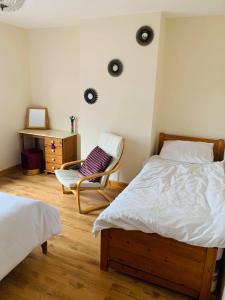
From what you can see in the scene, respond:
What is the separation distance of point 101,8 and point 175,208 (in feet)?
7.89

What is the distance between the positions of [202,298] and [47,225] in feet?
4.28

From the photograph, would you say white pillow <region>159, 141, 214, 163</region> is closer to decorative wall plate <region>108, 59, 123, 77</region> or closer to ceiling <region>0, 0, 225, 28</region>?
decorative wall plate <region>108, 59, 123, 77</region>

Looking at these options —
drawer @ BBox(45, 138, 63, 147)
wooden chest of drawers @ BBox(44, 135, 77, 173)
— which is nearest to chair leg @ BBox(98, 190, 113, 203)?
wooden chest of drawers @ BBox(44, 135, 77, 173)

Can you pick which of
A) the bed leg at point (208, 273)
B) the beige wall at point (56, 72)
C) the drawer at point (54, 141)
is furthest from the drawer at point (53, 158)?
the bed leg at point (208, 273)

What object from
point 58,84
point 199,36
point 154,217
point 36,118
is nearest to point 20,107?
point 36,118

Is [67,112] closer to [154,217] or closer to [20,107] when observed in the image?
[20,107]

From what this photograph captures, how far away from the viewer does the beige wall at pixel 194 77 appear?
3.02 m

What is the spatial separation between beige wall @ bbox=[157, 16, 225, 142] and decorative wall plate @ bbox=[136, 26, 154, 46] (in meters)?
0.39

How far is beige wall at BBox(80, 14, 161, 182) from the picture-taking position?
305cm

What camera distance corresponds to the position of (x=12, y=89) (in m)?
3.94

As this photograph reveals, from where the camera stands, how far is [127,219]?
1.74 metres

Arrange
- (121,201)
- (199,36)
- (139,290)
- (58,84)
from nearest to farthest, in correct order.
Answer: (139,290) < (121,201) < (199,36) < (58,84)

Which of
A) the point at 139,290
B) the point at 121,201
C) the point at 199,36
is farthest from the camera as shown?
the point at 199,36

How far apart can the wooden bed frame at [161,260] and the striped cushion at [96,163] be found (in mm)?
1213
